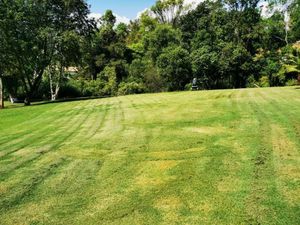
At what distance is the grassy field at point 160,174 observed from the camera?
158 inches

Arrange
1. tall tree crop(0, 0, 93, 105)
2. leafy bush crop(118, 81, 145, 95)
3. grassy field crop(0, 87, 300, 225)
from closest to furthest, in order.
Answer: grassy field crop(0, 87, 300, 225), tall tree crop(0, 0, 93, 105), leafy bush crop(118, 81, 145, 95)

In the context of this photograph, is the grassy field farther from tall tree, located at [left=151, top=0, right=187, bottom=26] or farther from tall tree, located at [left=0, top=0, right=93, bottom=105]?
tall tree, located at [left=151, top=0, right=187, bottom=26]

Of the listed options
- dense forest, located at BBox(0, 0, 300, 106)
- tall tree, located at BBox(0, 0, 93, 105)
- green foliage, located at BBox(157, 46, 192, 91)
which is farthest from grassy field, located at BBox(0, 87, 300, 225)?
green foliage, located at BBox(157, 46, 192, 91)

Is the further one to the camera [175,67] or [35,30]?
[175,67]

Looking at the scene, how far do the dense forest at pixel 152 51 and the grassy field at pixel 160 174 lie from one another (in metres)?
15.2

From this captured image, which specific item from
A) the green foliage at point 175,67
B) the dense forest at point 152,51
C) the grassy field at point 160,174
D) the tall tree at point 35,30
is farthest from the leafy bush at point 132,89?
the grassy field at point 160,174

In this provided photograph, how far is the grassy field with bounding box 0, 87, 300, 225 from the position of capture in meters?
4.00

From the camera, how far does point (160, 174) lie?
5.24 meters

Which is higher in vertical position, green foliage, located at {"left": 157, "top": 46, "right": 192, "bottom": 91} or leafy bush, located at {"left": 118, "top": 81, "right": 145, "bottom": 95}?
green foliage, located at {"left": 157, "top": 46, "right": 192, "bottom": 91}

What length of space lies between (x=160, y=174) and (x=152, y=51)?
3447 centimetres

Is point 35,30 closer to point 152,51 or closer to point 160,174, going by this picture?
point 152,51

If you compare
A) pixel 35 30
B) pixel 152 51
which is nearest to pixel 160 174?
pixel 35 30

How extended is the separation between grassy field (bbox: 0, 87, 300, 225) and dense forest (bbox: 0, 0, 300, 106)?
15219 mm

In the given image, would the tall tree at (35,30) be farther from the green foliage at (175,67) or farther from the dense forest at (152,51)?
the green foliage at (175,67)
